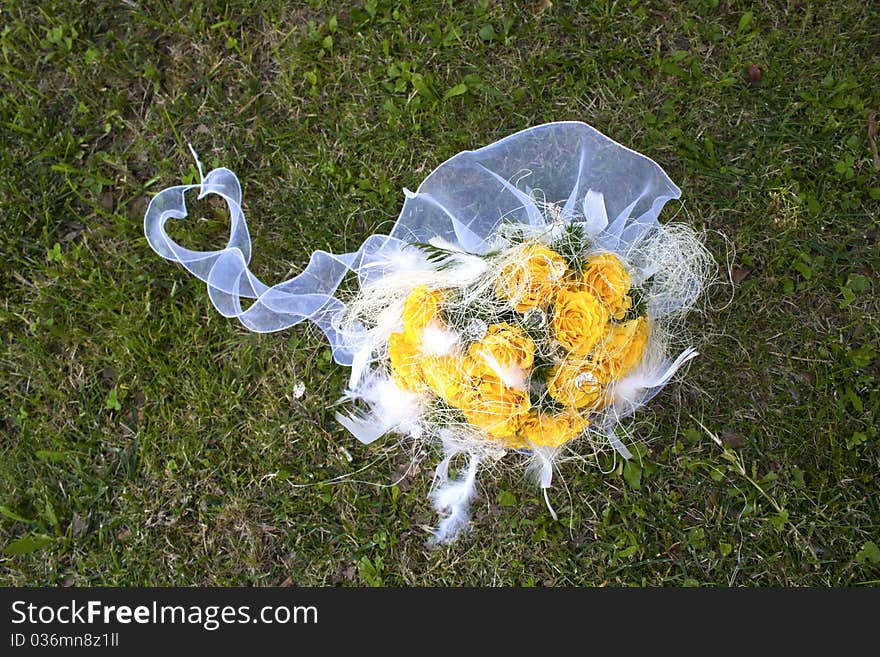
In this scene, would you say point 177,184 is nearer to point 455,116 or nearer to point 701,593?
point 455,116

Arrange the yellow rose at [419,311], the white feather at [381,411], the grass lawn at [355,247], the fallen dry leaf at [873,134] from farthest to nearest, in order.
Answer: the fallen dry leaf at [873,134], the grass lawn at [355,247], the white feather at [381,411], the yellow rose at [419,311]

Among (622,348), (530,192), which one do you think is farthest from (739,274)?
(622,348)

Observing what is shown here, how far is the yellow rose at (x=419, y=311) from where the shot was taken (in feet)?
6.30

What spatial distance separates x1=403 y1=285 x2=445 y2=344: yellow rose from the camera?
1.92 metres

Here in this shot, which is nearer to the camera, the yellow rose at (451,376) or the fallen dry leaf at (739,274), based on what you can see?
the yellow rose at (451,376)

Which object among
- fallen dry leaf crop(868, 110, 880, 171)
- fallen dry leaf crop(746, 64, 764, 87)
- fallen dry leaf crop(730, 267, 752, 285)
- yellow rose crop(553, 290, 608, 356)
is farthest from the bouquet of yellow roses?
fallen dry leaf crop(868, 110, 880, 171)

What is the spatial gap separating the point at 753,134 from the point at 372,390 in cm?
185

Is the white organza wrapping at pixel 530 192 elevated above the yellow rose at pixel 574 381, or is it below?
above

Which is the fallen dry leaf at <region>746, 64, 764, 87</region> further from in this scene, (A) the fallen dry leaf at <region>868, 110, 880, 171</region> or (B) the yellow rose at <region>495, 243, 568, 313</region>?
(B) the yellow rose at <region>495, 243, 568, 313</region>

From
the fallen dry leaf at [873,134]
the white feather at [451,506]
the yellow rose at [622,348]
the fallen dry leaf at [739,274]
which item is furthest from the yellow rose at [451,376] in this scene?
the fallen dry leaf at [873,134]

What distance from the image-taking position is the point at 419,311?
6.33 feet

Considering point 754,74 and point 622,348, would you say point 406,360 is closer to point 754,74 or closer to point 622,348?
point 622,348

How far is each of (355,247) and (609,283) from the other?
1.32 metres

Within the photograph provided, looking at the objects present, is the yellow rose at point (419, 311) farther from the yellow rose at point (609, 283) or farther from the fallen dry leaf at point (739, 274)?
the fallen dry leaf at point (739, 274)
